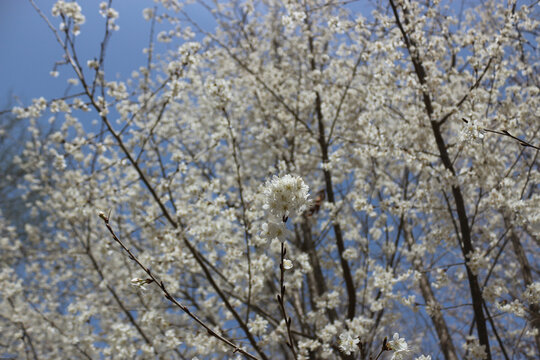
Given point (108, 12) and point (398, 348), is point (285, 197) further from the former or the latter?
point (108, 12)

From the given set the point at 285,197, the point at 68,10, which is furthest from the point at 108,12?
the point at 285,197

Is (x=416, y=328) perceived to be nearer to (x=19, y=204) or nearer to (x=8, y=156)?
(x=19, y=204)

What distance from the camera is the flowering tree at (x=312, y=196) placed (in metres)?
3.68

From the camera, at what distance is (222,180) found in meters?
8.37

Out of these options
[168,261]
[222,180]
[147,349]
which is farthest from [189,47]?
[222,180]

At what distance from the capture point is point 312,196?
6.73 meters

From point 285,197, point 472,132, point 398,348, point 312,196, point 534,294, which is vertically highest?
point 312,196

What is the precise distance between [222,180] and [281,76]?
2647mm

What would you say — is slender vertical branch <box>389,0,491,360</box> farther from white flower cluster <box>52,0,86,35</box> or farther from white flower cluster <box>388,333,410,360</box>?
white flower cluster <box>52,0,86,35</box>

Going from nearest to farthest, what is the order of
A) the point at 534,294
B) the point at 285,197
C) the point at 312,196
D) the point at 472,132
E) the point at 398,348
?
the point at 285,197 → the point at 398,348 → the point at 472,132 → the point at 534,294 → the point at 312,196

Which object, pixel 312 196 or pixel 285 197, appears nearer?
pixel 285 197

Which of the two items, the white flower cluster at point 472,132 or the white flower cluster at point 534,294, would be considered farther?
the white flower cluster at point 534,294

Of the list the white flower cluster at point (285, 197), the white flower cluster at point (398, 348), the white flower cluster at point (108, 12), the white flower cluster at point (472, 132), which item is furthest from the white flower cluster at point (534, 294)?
the white flower cluster at point (108, 12)

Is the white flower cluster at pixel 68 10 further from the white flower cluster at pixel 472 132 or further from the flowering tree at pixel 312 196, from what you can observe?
the white flower cluster at pixel 472 132
